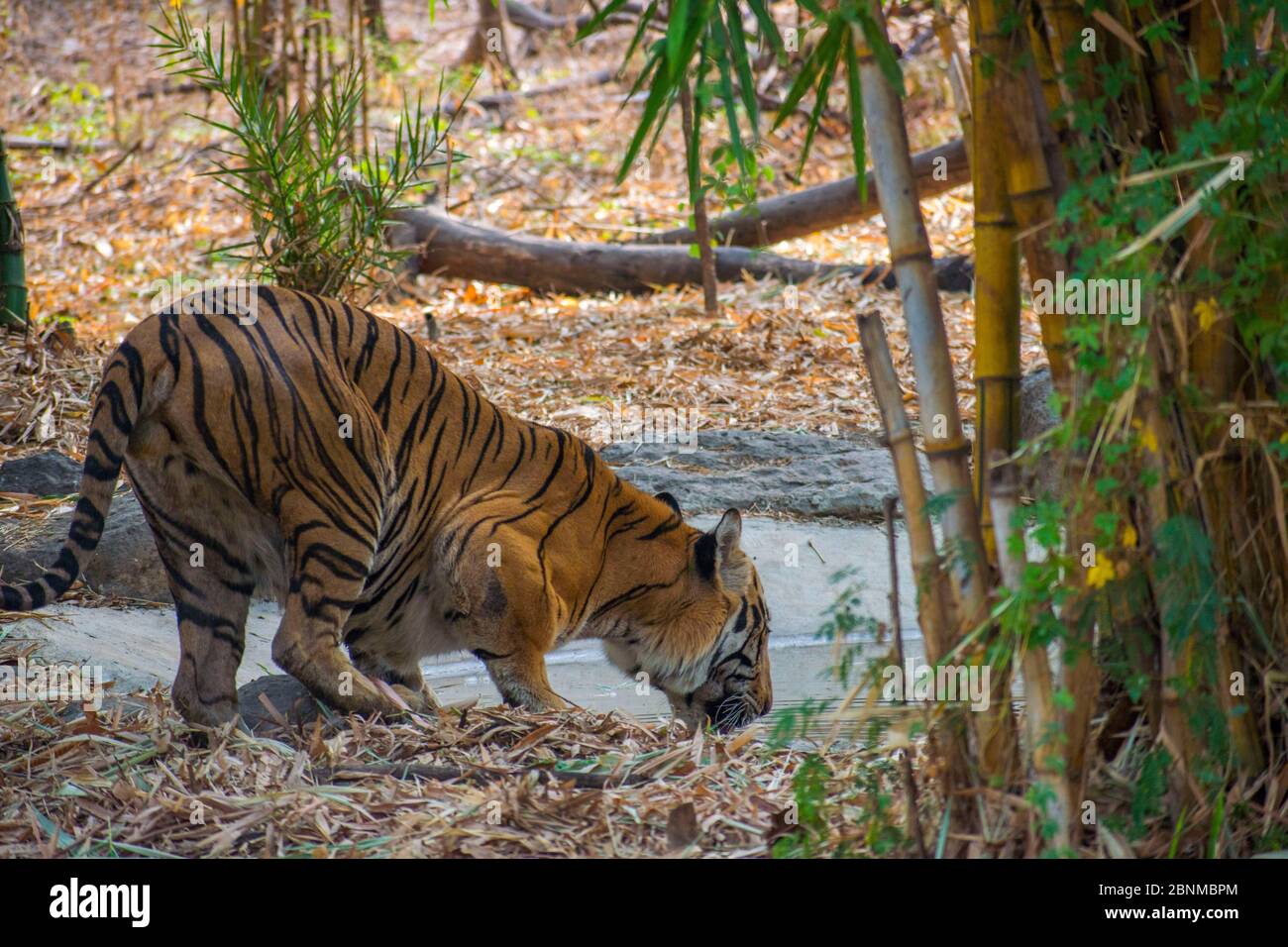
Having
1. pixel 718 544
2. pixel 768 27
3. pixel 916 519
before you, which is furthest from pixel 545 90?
pixel 916 519

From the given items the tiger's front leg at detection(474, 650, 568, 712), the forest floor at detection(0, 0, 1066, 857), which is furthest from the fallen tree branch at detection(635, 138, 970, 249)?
the tiger's front leg at detection(474, 650, 568, 712)

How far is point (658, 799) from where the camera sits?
3.36m

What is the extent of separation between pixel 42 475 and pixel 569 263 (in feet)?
17.0

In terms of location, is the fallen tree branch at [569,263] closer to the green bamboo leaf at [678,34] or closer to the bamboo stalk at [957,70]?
the bamboo stalk at [957,70]

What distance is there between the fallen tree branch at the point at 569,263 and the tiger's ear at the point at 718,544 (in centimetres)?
610

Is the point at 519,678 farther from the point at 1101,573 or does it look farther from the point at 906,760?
the point at 1101,573

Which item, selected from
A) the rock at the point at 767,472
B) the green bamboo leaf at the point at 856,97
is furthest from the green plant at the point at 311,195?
the green bamboo leaf at the point at 856,97

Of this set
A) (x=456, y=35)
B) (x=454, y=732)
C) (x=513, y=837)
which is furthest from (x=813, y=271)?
(x=456, y=35)

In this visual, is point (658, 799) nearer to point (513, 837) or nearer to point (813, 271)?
point (513, 837)

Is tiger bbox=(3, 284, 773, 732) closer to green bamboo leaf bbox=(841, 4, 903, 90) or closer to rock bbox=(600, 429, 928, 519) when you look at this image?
rock bbox=(600, 429, 928, 519)

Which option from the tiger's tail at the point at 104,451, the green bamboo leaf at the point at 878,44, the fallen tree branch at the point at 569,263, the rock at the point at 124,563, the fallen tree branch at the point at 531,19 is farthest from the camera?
the fallen tree branch at the point at 531,19

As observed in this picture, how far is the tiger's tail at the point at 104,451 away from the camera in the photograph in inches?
150

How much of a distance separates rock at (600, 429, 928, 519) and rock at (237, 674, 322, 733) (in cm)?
259
